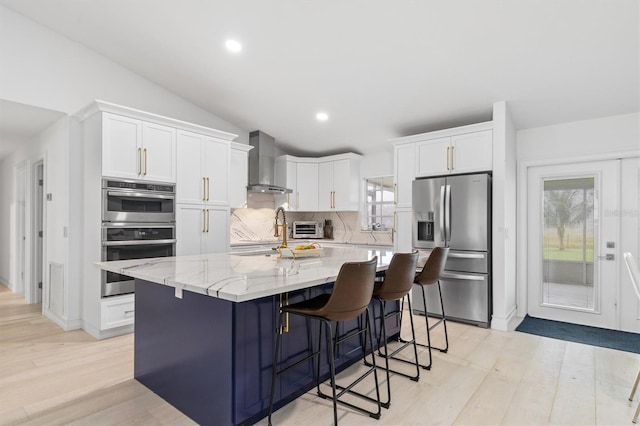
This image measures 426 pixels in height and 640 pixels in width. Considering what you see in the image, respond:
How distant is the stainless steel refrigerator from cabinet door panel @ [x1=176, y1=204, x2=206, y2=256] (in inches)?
106

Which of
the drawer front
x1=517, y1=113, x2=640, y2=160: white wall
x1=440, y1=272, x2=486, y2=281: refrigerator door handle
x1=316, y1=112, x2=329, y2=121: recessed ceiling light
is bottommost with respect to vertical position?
the drawer front

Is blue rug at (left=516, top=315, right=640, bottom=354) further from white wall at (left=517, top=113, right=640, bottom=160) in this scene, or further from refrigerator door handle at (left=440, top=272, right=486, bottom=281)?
white wall at (left=517, top=113, right=640, bottom=160)

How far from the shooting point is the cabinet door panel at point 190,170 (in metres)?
4.12

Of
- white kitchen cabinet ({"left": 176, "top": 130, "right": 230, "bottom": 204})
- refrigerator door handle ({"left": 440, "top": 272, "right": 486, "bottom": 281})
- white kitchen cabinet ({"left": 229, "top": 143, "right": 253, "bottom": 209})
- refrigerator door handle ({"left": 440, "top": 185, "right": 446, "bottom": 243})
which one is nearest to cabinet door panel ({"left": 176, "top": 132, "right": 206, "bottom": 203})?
white kitchen cabinet ({"left": 176, "top": 130, "right": 230, "bottom": 204})

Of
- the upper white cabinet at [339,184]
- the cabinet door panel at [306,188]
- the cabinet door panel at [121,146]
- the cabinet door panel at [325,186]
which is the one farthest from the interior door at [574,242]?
the cabinet door panel at [121,146]

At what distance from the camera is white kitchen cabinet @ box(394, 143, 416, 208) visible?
4.50 metres

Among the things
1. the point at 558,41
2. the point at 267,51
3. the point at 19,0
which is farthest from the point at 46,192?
the point at 558,41

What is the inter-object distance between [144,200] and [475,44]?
142 inches

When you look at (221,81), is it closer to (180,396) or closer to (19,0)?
(19,0)

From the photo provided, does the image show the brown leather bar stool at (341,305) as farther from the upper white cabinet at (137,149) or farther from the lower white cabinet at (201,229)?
the upper white cabinet at (137,149)

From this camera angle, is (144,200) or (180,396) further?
(144,200)

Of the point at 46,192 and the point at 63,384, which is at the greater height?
the point at 46,192

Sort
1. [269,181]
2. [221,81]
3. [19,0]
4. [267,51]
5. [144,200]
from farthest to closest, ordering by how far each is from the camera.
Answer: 1. [269,181]
2. [221,81]
3. [144,200]
4. [267,51]
5. [19,0]

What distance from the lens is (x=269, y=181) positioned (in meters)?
5.59
